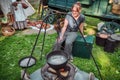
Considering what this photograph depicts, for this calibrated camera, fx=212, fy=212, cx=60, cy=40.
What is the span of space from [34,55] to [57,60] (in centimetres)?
283

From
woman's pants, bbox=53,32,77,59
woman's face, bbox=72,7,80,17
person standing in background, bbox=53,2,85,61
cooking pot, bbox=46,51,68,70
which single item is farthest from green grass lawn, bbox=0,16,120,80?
cooking pot, bbox=46,51,68,70

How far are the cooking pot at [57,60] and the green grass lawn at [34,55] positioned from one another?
1786mm

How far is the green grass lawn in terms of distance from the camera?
7147mm

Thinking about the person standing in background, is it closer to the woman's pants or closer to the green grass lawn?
the woman's pants

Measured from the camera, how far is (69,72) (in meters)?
5.49

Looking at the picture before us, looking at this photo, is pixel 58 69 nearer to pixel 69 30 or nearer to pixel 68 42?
pixel 68 42

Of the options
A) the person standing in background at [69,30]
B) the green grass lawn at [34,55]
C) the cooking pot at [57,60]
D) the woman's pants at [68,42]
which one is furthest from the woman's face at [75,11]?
the cooking pot at [57,60]

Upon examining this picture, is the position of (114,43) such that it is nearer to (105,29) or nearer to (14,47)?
(105,29)

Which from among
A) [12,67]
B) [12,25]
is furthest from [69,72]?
[12,25]

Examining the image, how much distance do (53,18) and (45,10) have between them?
666 mm

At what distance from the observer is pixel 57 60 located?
540 cm

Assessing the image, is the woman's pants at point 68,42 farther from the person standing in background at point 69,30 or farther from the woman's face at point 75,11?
the woman's face at point 75,11

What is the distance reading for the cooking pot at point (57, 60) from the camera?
16.9 feet

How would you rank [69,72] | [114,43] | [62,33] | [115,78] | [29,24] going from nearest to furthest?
[69,72] → [115,78] → [62,33] → [114,43] → [29,24]
